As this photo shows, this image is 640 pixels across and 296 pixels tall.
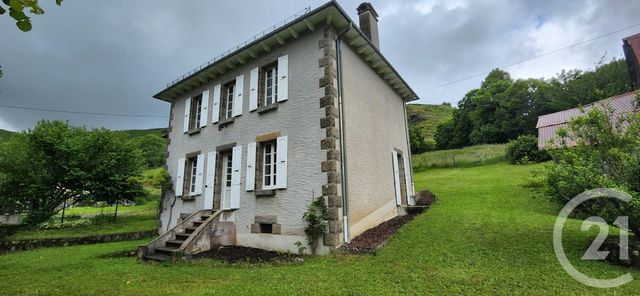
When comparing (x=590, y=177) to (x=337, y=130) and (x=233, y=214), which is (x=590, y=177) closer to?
(x=337, y=130)

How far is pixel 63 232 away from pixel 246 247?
8.36m

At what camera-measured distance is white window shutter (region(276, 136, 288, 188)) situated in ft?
24.7

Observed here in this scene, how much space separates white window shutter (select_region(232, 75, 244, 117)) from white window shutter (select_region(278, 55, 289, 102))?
1581mm

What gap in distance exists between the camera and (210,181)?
9336mm

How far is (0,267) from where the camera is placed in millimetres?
6656

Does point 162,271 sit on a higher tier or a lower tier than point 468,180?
lower

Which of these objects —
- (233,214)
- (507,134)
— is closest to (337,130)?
(233,214)

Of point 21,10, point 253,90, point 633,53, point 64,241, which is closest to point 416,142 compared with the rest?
point 633,53

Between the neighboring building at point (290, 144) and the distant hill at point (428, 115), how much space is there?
4465cm

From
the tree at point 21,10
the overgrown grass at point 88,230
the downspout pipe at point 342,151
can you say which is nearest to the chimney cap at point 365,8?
the downspout pipe at point 342,151

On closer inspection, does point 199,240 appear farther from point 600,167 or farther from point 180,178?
point 600,167

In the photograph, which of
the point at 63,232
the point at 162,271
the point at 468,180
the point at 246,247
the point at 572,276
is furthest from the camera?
the point at 468,180

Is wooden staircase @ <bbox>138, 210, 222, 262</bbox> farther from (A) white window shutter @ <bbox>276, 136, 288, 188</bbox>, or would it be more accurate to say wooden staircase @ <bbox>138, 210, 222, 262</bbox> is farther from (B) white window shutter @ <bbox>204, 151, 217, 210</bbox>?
(A) white window shutter @ <bbox>276, 136, 288, 188</bbox>

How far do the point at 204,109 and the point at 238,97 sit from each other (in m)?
1.93
